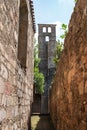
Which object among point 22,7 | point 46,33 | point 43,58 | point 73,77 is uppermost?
point 46,33

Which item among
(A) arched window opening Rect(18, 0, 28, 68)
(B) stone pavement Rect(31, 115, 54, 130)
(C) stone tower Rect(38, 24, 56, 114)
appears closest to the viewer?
(A) arched window opening Rect(18, 0, 28, 68)

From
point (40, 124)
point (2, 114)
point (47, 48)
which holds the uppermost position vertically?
point (47, 48)

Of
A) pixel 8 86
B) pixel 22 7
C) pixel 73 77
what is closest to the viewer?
pixel 8 86

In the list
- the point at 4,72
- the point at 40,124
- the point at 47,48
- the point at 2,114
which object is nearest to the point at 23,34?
the point at 40,124

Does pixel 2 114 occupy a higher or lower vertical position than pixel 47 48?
lower

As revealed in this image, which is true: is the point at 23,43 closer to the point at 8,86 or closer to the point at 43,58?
the point at 8,86

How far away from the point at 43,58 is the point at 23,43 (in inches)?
1178

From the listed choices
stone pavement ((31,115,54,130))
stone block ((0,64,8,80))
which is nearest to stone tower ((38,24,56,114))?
stone pavement ((31,115,54,130))

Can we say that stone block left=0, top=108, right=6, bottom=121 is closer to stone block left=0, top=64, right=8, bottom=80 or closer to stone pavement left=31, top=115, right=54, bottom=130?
stone block left=0, top=64, right=8, bottom=80

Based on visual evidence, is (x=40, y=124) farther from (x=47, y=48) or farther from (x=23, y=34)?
(x=47, y=48)

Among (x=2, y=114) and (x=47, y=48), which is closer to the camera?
(x=2, y=114)

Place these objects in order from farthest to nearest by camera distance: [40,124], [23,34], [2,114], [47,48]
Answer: [47,48], [40,124], [23,34], [2,114]

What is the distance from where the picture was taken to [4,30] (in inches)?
142

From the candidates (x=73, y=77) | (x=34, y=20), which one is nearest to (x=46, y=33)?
(x=34, y=20)
